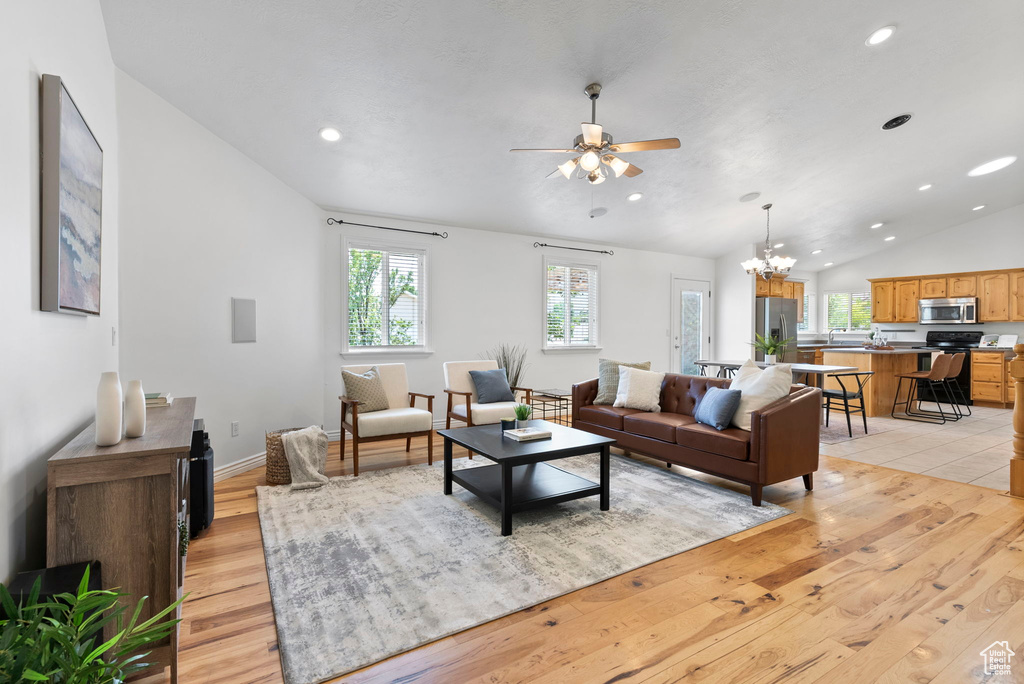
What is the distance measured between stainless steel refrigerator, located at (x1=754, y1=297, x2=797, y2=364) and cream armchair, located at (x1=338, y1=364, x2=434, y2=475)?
646 cm

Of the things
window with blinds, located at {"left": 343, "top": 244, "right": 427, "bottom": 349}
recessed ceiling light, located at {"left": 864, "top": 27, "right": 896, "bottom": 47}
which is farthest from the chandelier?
window with blinds, located at {"left": 343, "top": 244, "right": 427, "bottom": 349}

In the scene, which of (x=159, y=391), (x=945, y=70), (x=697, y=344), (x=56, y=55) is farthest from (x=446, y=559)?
(x=697, y=344)

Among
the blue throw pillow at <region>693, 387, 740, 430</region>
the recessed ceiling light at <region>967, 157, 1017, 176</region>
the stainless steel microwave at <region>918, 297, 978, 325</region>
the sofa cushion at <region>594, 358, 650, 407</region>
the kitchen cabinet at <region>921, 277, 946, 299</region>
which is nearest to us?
the blue throw pillow at <region>693, 387, 740, 430</region>

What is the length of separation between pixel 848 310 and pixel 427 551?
1073 centimetres

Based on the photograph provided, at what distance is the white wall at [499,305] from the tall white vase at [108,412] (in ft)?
11.9

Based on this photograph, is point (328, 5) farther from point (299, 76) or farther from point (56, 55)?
point (56, 55)

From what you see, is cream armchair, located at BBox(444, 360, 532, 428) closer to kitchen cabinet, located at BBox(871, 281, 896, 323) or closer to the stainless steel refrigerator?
the stainless steel refrigerator

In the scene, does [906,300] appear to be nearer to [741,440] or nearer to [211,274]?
[741,440]

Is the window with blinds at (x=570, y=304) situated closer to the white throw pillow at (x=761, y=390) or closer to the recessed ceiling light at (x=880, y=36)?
the white throw pillow at (x=761, y=390)

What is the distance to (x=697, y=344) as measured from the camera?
8.76 metres

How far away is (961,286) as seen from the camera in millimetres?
8344

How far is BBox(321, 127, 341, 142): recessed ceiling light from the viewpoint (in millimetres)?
3906

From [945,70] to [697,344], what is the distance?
527 centimetres

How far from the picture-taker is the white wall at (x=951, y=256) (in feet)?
25.7
